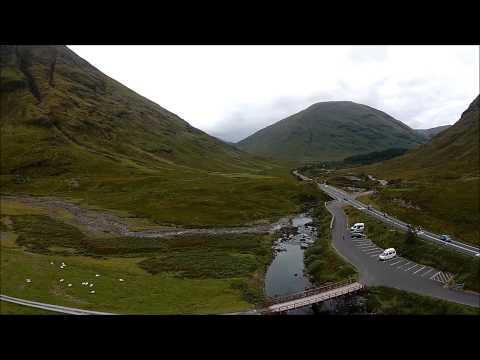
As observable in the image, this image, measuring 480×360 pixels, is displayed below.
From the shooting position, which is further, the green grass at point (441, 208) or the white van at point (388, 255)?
the green grass at point (441, 208)

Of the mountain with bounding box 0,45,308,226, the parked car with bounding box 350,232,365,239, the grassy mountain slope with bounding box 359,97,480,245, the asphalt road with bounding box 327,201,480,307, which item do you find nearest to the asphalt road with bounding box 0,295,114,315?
the asphalt road with bounding box 327,201,480,307

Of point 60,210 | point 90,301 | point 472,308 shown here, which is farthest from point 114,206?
point 472,308

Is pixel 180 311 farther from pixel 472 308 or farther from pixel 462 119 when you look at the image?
pixel 462 119

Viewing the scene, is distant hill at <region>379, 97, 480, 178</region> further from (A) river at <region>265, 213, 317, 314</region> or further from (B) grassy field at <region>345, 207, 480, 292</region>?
(B) grassy field at <region>345, 207, 480, 292</region>

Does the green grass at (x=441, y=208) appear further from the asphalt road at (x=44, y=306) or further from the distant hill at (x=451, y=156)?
the asphalt road at (x=44, y=306)

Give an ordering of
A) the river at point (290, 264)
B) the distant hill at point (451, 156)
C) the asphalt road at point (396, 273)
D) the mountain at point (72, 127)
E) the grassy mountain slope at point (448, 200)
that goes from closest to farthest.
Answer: the asphalt road at point (396, 273) < the river at point (290, 264) < the grassy mountain slope at point (448, 200) < the distant hill at point (451, 156) < the mountain at point (72, 127)

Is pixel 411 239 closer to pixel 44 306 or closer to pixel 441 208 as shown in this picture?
pixel 441 208

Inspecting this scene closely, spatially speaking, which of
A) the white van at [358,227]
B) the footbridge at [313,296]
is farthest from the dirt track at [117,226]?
the footbridge at [313,296]

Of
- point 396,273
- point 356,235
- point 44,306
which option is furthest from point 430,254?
point 44,306
